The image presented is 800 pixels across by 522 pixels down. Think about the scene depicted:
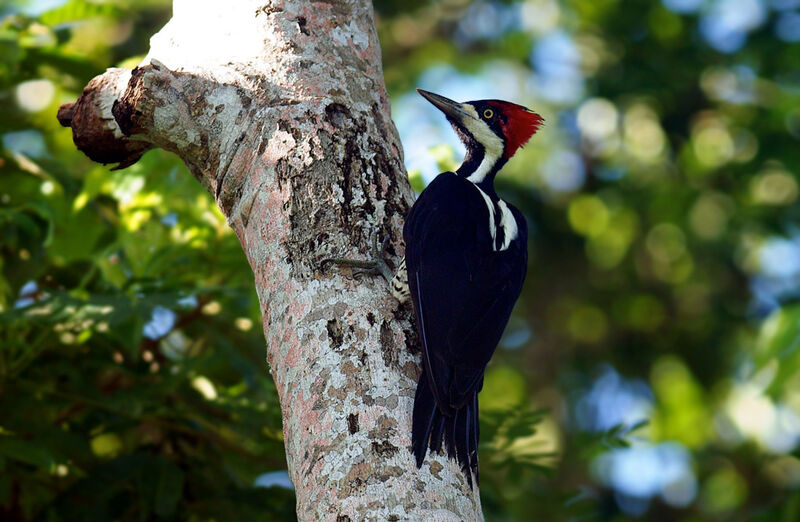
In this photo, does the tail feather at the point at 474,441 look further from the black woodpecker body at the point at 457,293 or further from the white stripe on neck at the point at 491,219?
the white stripe on neck at the point at 491,219

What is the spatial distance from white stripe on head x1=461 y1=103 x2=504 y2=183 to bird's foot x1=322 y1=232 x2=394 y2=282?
1171mm

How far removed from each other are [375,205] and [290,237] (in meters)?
0.26

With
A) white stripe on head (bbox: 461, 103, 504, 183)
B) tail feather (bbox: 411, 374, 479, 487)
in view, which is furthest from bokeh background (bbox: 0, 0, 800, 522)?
tail feather (bbox: 411, 374, 479, 487)

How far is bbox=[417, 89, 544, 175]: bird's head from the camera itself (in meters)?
3.51

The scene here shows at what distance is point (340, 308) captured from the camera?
2.16 meters

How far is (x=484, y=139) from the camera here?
3512mm

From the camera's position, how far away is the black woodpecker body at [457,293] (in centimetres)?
206

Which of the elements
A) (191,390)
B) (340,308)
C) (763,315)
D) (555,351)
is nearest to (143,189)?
(191,390)

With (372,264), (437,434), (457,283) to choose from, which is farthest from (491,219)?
(437,434)

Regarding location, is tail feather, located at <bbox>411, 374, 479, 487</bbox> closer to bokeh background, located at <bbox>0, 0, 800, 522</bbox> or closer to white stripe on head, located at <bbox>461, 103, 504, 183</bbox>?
bokeh background, located at <bbox>0, 0, 800, 522</bbox>

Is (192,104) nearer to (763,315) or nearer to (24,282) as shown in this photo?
(24,282)

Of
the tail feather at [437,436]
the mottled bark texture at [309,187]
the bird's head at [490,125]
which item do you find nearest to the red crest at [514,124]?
the bird's head at [490,125]

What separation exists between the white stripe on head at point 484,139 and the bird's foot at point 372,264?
1171 millimetres

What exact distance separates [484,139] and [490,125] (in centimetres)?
7
